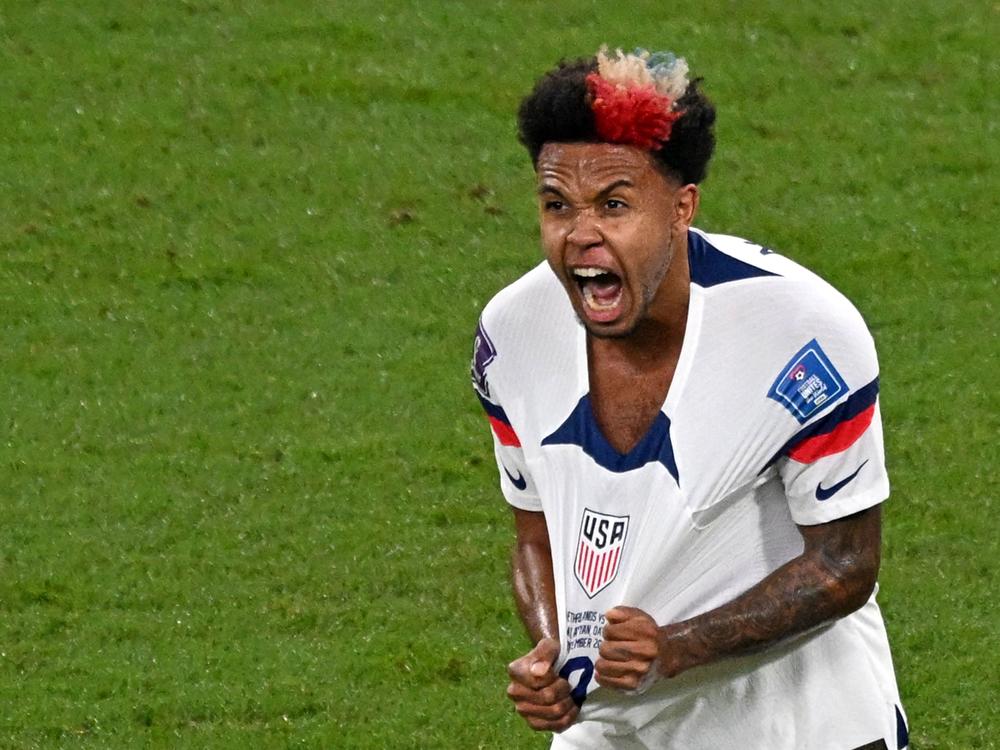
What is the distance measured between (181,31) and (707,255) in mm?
8553

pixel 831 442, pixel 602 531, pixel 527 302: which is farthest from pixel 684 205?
pixel 602 531

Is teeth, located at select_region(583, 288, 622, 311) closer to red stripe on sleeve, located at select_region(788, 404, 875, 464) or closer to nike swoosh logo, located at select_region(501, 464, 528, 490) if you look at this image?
red stripe on sleeve, located at select_region(788, 404, 875, 464)

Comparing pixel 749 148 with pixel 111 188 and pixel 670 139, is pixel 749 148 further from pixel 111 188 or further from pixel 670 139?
pixel 670 139

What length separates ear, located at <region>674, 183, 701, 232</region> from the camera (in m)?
4.30

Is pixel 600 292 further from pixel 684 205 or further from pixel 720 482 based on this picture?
pixel 720 482

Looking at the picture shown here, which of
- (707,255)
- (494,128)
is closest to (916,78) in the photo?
(494,128)

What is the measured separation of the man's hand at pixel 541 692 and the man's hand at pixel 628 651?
0.54 ft

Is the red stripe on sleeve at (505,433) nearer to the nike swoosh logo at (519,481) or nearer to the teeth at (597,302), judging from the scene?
the nike swoosh logo at (519,481)

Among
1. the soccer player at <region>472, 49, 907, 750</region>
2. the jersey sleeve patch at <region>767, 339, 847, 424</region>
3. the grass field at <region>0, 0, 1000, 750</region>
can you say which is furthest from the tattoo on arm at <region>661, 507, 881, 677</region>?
the grass field at <region>0, 0, 1000, 750</region>

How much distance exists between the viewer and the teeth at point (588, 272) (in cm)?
420

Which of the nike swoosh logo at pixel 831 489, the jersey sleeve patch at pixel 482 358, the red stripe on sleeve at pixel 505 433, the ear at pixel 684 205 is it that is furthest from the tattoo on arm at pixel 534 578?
the ear at pixel 684 205

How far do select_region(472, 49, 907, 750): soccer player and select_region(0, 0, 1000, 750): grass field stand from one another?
261 centimetres

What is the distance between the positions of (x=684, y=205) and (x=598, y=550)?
72cm

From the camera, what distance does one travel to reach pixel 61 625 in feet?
25.5
